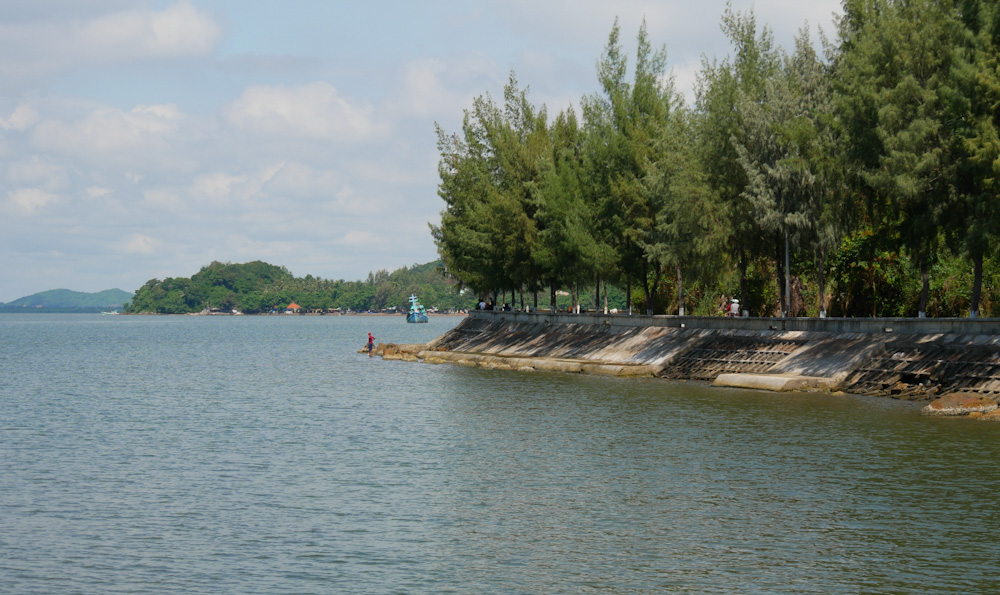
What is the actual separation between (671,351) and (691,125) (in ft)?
53.4

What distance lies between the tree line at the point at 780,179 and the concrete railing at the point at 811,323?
80.0 inches

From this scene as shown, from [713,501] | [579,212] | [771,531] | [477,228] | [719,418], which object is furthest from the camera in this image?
[477,228]

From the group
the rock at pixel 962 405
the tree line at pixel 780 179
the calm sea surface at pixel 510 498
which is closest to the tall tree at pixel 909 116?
the tree line at pixel 780 179

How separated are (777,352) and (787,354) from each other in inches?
35.7

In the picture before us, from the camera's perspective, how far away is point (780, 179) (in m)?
59.1

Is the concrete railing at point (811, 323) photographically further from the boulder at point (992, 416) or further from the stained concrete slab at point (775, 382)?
the boulder at point (992, 416)

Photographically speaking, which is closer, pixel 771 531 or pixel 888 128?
pixel 771 531

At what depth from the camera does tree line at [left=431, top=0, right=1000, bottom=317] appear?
49.6 meters

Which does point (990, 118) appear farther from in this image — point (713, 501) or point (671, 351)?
point (713, 501)

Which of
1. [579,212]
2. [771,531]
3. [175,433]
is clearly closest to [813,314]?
[579,212]

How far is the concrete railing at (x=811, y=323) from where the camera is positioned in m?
47.8

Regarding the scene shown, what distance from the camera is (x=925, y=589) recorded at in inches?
716

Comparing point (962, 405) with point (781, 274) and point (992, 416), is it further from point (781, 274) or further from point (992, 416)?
point (781, 274)

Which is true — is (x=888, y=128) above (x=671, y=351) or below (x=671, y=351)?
above
